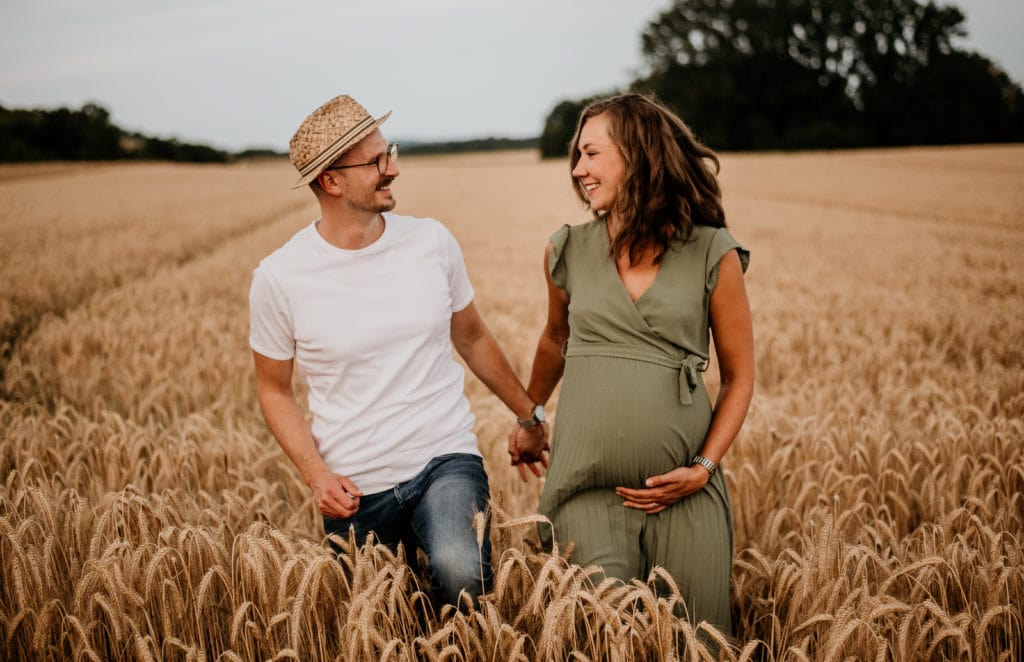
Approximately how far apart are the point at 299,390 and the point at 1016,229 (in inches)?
647

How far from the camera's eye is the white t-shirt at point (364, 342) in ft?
7.59

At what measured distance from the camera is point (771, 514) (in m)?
2.92

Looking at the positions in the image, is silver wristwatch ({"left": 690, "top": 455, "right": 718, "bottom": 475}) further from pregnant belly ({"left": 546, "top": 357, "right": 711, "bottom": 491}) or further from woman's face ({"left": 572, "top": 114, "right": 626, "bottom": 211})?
woman's face ({"left": 572, "top": 114, "right": 626, "bottom": 211})

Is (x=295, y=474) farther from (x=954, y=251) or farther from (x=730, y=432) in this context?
(x=954, y=251)

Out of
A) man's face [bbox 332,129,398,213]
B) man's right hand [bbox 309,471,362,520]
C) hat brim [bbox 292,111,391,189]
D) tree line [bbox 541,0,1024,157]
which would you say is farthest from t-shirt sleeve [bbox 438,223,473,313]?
tree line [bbox 541,0,1024,157]

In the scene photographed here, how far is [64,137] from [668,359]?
76.9 metres

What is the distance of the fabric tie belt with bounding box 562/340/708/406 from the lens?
2.11 meters

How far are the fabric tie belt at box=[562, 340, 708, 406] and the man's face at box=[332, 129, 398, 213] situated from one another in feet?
3.00

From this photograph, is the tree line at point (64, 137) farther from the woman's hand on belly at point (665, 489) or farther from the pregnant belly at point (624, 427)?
the woman's hand on belly at point (665, 489)

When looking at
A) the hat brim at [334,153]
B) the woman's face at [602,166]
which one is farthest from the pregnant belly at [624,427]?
the hat brim at [334,153]

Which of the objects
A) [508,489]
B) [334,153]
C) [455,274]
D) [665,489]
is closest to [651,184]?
[455,274]

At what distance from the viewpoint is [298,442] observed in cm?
234

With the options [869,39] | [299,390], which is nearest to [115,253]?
[299,390]

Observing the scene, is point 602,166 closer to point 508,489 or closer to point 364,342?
point 364,342
